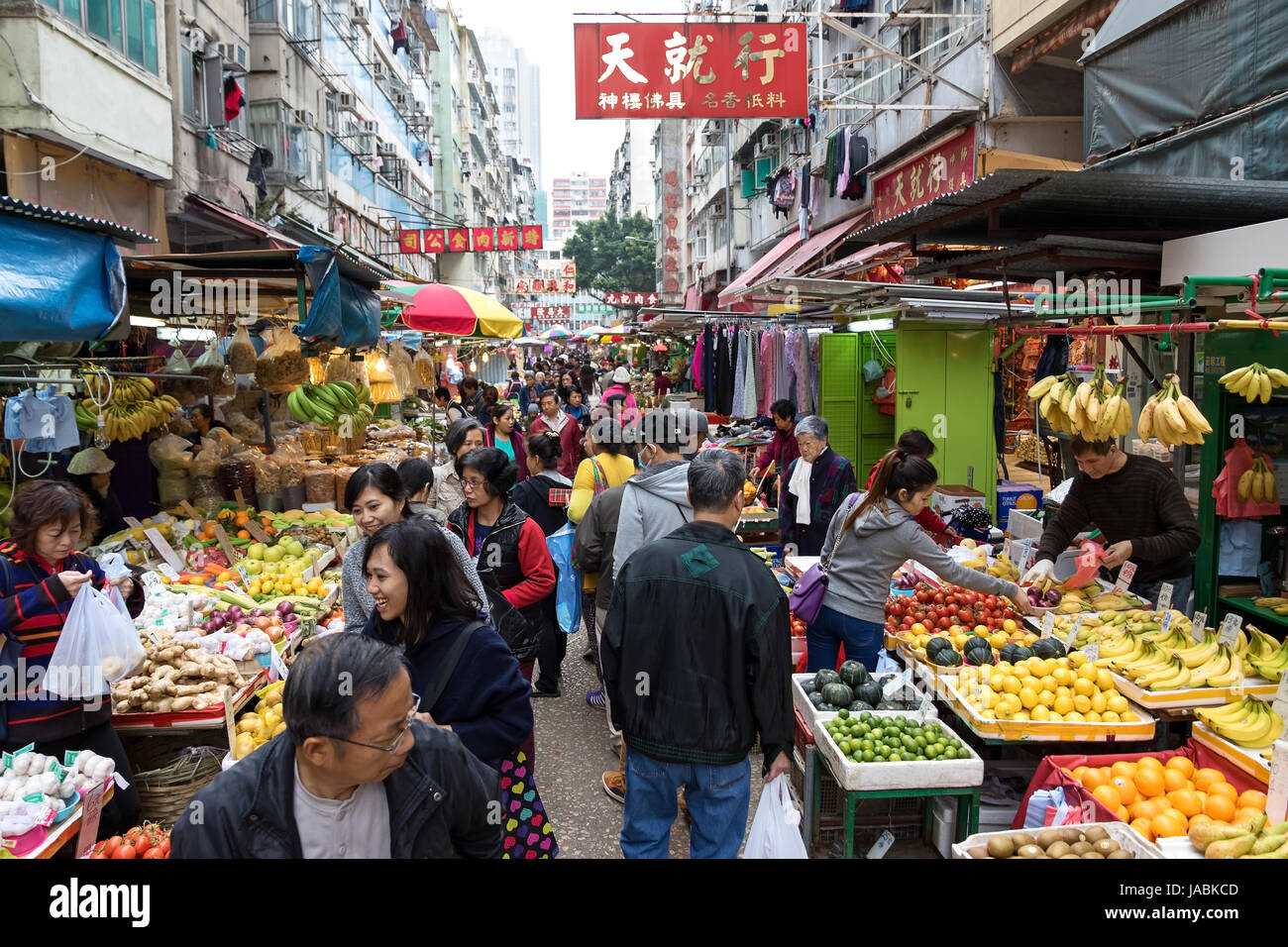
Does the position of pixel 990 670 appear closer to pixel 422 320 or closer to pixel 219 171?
pixel 422 320

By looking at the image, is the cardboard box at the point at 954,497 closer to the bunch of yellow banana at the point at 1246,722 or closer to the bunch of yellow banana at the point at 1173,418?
the bunch of yellow banana at the point at 1173,418

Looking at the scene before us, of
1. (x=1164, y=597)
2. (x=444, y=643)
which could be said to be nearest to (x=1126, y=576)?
(x=1164, y=597)

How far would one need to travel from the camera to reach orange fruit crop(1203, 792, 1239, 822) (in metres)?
3.42

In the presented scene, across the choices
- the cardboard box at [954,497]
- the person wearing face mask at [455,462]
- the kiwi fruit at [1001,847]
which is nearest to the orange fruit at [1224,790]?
the kiwi fruit at [1001,847]

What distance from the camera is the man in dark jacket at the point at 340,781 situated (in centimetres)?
187

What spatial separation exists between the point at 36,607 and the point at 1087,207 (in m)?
5.63

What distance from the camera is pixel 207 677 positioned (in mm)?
4805

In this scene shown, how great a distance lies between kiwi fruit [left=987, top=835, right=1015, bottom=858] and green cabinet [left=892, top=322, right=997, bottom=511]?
20.2 ft

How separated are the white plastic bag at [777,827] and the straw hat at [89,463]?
19.5ft

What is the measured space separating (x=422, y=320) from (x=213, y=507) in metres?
3.44

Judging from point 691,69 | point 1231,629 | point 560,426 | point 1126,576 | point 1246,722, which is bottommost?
point 1246,722

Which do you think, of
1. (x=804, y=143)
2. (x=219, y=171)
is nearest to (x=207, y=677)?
(x=219, y=171)

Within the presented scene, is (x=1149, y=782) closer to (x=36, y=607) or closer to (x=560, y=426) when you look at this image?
(x=36, y=607)

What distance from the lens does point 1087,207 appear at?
191 inches
